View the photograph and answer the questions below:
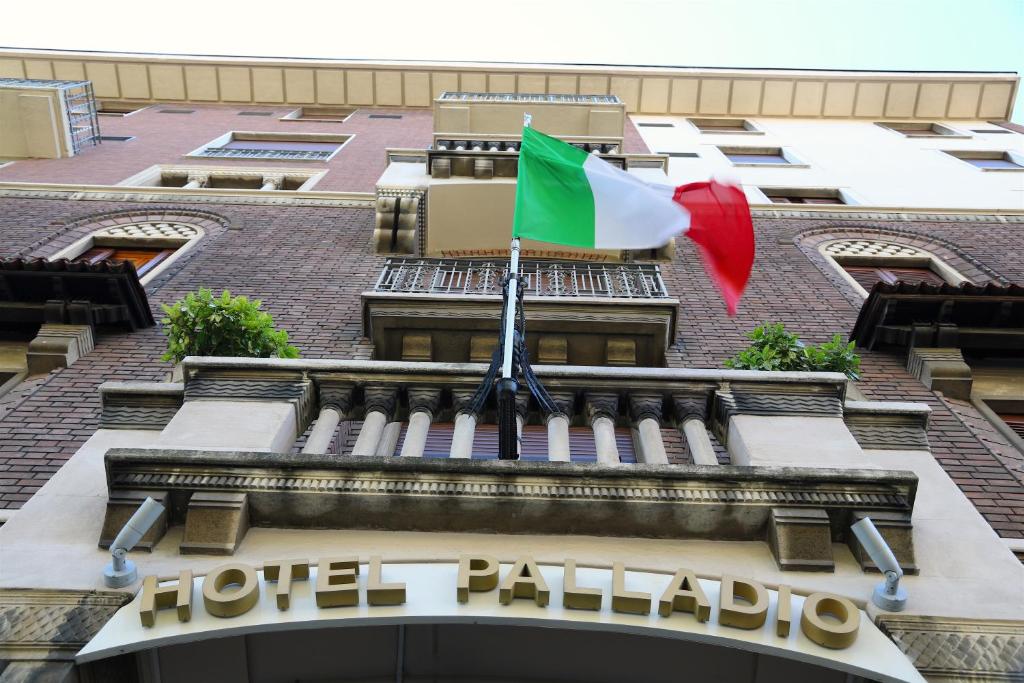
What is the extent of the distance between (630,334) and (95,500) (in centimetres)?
657

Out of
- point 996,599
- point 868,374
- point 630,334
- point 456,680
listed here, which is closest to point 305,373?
point 456,680

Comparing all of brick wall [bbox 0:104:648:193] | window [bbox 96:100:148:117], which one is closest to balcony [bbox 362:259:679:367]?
brick wall [bbox 0:104:648:193]

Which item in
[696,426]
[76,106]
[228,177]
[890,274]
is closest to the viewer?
[696,426]

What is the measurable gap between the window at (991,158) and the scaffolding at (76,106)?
21.8m

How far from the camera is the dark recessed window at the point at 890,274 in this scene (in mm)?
14984

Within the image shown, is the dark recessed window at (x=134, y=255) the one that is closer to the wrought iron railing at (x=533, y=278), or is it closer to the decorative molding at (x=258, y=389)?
the wrought iron railing at (x=533, y=278)

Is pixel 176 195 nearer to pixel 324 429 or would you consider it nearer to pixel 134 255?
pixel 134 255

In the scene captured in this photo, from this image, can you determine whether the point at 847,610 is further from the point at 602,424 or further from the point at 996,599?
the point at 602,424

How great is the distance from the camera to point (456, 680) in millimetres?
6281

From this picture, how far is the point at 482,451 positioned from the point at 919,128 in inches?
988

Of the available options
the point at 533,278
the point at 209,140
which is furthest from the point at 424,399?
the point at 209,140

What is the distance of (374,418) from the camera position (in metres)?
7.84

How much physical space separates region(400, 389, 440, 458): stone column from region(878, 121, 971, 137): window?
23.8 m

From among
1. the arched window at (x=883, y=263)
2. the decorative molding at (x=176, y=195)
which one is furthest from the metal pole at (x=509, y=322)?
the decorative molding at (x=176, y=195)
